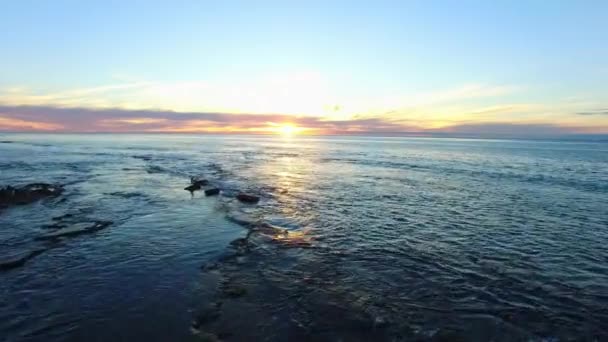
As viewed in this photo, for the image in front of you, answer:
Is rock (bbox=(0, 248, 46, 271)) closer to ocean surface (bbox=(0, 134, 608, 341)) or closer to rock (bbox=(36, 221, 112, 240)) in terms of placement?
ocean surface (bbox=(0, 134, 608, 341))

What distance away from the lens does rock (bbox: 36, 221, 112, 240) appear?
20.0 metres

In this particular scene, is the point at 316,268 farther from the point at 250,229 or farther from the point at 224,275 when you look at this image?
the point at 250,229

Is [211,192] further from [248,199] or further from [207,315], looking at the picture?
→ [207,315]

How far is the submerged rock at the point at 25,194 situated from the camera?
94.4ft

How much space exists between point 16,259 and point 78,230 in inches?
185

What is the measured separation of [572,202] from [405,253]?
852 inches

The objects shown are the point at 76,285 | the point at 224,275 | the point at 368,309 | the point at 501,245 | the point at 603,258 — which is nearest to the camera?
the point at 368,309

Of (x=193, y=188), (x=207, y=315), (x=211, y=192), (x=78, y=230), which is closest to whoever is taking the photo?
(x=207, y=315)

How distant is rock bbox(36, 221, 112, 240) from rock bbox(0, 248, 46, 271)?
93.2 inches

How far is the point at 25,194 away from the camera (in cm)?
3055

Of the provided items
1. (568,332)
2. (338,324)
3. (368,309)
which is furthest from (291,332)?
(568,332)

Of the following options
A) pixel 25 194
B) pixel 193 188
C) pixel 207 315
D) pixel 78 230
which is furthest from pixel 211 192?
pixel 207 315

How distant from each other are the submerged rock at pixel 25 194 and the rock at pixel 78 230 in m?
9.74

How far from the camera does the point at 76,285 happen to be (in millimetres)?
14055
